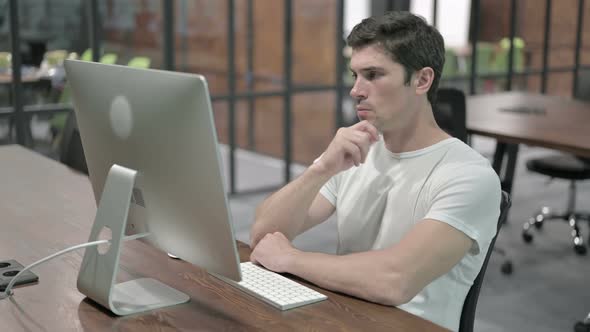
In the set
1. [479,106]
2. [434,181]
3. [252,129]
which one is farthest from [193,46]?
[434,181]

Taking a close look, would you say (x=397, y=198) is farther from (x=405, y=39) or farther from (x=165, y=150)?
(x=165, y=150)

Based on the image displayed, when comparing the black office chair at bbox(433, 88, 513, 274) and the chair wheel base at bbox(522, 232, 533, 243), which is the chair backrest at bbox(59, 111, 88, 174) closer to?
the black office chair at bbox(433, 88, 513, 274)

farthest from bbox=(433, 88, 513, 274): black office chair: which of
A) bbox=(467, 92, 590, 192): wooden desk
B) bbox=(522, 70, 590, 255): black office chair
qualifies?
bbox=(522, 70, 590, 255): black office chair

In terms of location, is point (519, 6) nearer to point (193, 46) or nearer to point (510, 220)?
point (510, 220)

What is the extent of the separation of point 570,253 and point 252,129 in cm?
254

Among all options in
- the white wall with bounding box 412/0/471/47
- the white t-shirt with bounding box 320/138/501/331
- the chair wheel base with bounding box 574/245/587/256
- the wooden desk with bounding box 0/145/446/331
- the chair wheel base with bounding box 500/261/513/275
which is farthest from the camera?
the white wall with bounding box 412/0/471/47

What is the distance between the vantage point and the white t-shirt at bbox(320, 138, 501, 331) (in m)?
1.81

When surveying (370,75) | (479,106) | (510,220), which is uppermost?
(370,75)

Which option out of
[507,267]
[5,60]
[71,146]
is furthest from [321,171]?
[5,60]

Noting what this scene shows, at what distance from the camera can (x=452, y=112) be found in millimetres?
3816

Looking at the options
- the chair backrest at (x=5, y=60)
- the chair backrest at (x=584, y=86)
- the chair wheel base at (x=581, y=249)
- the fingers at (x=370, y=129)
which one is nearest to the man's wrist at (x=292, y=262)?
the fingers at (x=370, y=129)

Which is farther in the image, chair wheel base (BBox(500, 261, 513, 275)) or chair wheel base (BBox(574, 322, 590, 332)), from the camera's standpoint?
chair wheel base (BBox(500, 261, 513, 275))

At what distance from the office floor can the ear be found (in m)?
1.77

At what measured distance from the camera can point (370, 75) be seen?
6.36 feet
